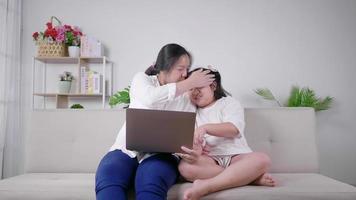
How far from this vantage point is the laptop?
130 cm

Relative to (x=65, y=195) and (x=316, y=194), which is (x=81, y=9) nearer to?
(x=65, y=195)

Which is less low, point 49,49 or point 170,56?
point 49,49

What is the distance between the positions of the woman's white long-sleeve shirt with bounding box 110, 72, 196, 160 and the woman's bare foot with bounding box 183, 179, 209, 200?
0.32 metres

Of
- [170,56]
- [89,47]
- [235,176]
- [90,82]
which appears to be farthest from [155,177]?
[89,47]

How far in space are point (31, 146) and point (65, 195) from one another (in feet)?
2.04

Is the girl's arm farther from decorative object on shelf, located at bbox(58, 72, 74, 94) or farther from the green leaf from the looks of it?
decorative object on shelf, located at bbox(58, 72, 74, 94)

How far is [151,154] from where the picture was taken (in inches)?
57.7

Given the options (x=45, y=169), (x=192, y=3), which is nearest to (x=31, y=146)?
(x=45, y=169)

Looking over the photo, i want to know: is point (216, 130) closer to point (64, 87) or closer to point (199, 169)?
point (199, 169)

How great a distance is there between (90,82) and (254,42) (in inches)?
71.4

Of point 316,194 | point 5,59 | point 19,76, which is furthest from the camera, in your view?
point 19,76

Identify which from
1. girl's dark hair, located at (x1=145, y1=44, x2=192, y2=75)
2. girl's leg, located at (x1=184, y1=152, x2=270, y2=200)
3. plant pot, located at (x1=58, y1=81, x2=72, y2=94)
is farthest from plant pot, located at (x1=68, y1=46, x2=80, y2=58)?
girl's leg, located at (x1=184, y1=152, x2=270, y2=200)

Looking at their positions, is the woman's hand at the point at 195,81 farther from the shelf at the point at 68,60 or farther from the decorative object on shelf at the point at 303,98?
the shelf at the point at 68,60

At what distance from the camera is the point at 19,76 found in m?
3.60
